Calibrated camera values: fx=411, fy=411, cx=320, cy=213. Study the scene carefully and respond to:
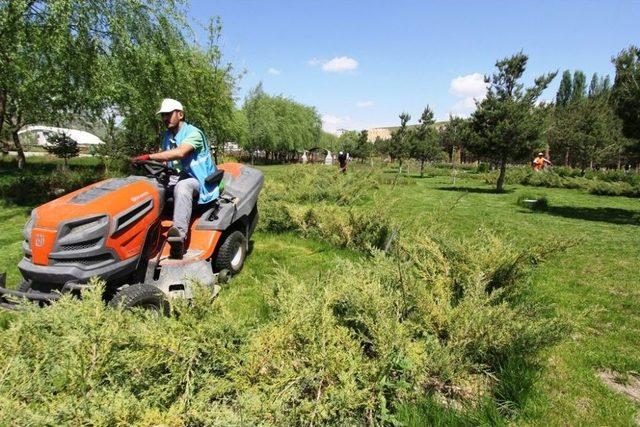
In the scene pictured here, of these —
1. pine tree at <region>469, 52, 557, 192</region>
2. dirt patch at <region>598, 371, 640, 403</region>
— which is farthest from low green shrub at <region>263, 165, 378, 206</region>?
pine tree at <region>469, 52, 557, 192</region>

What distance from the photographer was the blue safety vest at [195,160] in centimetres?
429

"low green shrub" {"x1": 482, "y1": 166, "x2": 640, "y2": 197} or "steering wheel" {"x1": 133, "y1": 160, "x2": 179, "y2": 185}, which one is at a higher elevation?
"steering wheel" {"x1": 133, "y1": 160, "x2": 179, "y2": 185}

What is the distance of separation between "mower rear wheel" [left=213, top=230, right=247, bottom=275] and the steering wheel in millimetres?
1036

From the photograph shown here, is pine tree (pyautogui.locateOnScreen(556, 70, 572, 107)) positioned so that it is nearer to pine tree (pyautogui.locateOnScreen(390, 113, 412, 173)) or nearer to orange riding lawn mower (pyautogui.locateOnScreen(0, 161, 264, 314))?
pine tree (pyautogui.locateOnScreen(390, 113, 412, 173))

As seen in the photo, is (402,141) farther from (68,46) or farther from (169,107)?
(169,107)

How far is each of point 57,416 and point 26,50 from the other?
9749mm

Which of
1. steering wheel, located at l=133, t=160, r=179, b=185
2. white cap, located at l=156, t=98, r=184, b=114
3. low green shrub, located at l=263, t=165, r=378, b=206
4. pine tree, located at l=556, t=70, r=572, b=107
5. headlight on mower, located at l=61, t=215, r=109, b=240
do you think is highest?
pine tree, located at l=556, t=70, r=572, b=107

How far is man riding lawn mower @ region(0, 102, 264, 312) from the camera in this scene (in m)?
3.04

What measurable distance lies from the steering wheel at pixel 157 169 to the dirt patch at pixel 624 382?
4.01 m

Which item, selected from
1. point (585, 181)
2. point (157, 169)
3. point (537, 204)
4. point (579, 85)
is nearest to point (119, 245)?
point (157, 169)

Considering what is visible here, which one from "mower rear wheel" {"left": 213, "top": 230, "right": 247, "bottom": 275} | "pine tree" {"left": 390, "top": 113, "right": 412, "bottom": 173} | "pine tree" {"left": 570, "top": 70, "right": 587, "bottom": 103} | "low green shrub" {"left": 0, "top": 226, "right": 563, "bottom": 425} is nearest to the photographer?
"low green shrub" {"left": 0, "top": 226, "right": 563, "bottom": 425}

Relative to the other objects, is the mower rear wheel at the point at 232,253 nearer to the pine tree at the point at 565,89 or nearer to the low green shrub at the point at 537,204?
the low green shrub at the point at 537,204

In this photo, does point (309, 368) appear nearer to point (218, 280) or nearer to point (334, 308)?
point (334, 308)

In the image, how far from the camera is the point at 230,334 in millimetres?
2445
